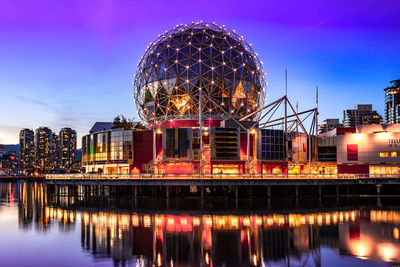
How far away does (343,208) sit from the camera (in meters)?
43.6

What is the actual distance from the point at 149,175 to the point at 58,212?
1412 centimetres

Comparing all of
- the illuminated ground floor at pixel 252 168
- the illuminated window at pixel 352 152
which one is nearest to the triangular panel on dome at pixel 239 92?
the illuminated ground floor at pixel 252 168

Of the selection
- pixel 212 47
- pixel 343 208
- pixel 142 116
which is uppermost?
pixel 212 47

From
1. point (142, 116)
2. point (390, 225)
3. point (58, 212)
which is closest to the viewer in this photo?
point (390, 225)

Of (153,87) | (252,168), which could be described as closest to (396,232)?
(252,168)

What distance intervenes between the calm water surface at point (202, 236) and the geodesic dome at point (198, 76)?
28347 millimetres

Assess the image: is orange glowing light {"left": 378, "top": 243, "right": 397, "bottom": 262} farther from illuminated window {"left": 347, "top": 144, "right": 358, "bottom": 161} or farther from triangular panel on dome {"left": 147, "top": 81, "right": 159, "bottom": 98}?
triangular panel on dome {"left": 147, "top": 81, "right": 159, "bottom": 98}

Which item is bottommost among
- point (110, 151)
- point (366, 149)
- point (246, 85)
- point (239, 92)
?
point (366, 149)

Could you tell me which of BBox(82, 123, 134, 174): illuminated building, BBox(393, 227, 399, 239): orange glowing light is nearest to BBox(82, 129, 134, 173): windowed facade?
BBox(82, 123, 134, 174): illuminated building

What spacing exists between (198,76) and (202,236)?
45.2 m

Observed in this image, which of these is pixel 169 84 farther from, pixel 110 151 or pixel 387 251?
pixel 387 251

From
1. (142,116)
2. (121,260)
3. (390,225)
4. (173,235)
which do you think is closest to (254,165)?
(142,116)

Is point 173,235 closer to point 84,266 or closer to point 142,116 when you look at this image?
point 84,266

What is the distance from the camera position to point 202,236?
88.2ft
